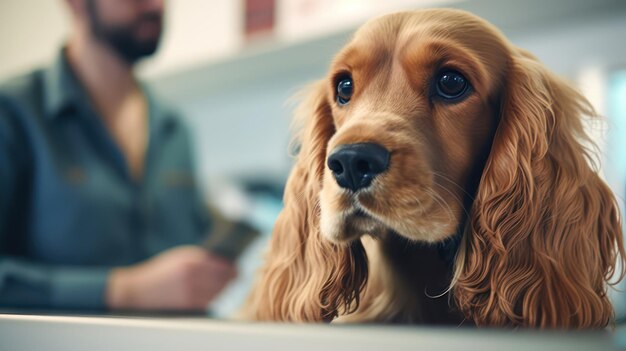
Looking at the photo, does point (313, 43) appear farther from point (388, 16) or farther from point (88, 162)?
point (388, 16)

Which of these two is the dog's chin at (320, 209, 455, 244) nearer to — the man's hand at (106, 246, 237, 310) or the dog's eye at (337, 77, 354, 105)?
the dog's eye at (337, 77, 354, 105)

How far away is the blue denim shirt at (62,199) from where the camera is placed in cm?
125

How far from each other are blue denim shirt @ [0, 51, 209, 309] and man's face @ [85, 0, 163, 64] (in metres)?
0.14

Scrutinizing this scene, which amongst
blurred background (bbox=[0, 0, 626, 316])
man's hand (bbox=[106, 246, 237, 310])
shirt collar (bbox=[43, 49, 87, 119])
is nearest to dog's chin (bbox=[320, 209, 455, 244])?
blurred background (bbox=[0, 0, 626, 316])

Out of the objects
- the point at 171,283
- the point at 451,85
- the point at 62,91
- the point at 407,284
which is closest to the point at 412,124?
the point at 451,85

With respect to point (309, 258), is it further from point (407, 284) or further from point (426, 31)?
point (426, 31)

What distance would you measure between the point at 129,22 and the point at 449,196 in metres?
1.21

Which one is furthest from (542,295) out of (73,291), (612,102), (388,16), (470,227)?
(73,291)

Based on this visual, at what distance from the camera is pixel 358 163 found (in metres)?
0.49

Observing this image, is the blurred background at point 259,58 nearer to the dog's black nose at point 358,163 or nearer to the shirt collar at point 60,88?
the shirt collar at point 60,88

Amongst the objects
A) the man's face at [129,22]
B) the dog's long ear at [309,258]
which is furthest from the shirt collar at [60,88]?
the dog's long ear at [309,258]

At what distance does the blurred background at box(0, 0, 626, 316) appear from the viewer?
1.42 meters

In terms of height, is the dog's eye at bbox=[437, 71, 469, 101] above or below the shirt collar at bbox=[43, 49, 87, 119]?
above

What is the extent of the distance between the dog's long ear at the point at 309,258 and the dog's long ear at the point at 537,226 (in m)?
0.12
